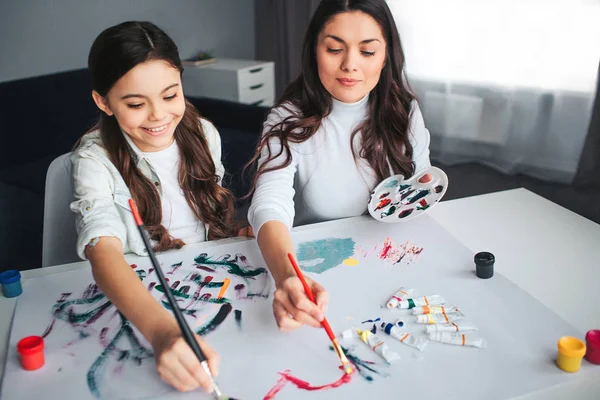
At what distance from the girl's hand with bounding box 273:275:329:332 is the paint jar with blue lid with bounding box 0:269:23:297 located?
16.6 inches

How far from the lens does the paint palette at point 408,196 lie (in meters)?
1.09

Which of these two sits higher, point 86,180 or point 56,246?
point 86,180

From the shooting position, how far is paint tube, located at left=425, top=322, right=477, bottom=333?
0.76 meters

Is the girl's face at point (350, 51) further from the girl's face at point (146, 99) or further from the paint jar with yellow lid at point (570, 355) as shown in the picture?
the paint jar with yellow lid at point (570, 355)

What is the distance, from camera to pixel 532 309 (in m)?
0.81

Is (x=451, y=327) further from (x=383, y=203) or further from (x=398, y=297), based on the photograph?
(x=383, y=203)

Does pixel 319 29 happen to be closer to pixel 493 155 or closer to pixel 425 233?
pixel 425 233

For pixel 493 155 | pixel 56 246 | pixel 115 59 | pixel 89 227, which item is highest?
pixel 115 59

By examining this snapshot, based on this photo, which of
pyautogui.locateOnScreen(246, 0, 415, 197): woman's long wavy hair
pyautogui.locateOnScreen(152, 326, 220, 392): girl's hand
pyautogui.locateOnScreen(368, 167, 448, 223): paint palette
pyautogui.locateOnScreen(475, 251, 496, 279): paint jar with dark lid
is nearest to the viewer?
pyautogui.locateOnScreen(152, 326, 220, 392): girl's hand

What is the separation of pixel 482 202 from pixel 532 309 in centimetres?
45

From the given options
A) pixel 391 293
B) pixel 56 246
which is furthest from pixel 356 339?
pixel 56 246

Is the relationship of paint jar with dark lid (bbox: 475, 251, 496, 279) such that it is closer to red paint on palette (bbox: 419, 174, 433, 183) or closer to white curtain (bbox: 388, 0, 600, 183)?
red paint on palette (bbox: 419, 174, 433, 183)

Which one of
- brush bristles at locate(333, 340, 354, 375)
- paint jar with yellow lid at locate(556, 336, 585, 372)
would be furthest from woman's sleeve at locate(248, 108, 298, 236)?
paint jar with yellow lid at locate(556, 336, 585, 372)

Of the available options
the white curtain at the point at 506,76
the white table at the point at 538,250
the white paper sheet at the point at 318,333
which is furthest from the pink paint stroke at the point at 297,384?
the white curtain at the point at 506,76
